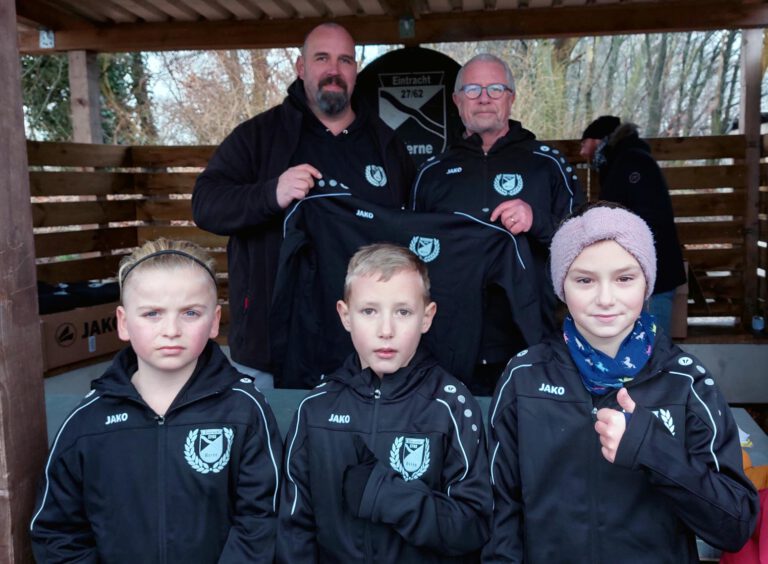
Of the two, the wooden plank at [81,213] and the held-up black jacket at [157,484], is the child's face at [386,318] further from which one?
the wooden plank at [81,213]

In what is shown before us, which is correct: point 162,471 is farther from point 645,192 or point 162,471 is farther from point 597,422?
point 645,192

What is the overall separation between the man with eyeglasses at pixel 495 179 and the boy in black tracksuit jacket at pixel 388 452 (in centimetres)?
93

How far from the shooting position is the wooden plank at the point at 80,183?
5535 mm

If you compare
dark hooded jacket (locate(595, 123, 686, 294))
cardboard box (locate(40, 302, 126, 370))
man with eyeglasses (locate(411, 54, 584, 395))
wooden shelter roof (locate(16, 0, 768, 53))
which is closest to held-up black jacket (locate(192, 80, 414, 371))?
man with eyeglasses (locate(411, 54, 584, 395))

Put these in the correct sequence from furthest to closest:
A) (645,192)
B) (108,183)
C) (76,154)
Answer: (108,183), (76,154), (645,192)

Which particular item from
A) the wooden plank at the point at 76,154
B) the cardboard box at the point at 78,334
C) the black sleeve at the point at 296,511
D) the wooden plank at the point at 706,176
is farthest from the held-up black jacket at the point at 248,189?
the wooden plank at the point at 706,176

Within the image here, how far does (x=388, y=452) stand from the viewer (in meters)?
1.87

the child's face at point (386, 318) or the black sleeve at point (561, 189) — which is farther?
the black sleeve at point (561, 189)

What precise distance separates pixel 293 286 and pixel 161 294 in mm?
1018

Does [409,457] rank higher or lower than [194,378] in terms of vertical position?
lower

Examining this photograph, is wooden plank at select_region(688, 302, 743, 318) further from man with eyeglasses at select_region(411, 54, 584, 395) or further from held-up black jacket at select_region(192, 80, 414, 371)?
held-up black jacket at select_region(192, 80, 414, 371)

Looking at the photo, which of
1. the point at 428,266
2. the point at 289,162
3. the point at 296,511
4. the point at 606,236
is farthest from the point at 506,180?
the point at 296,511

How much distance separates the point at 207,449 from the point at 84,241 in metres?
4.81

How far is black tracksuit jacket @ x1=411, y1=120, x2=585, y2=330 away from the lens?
2941 millimetres
